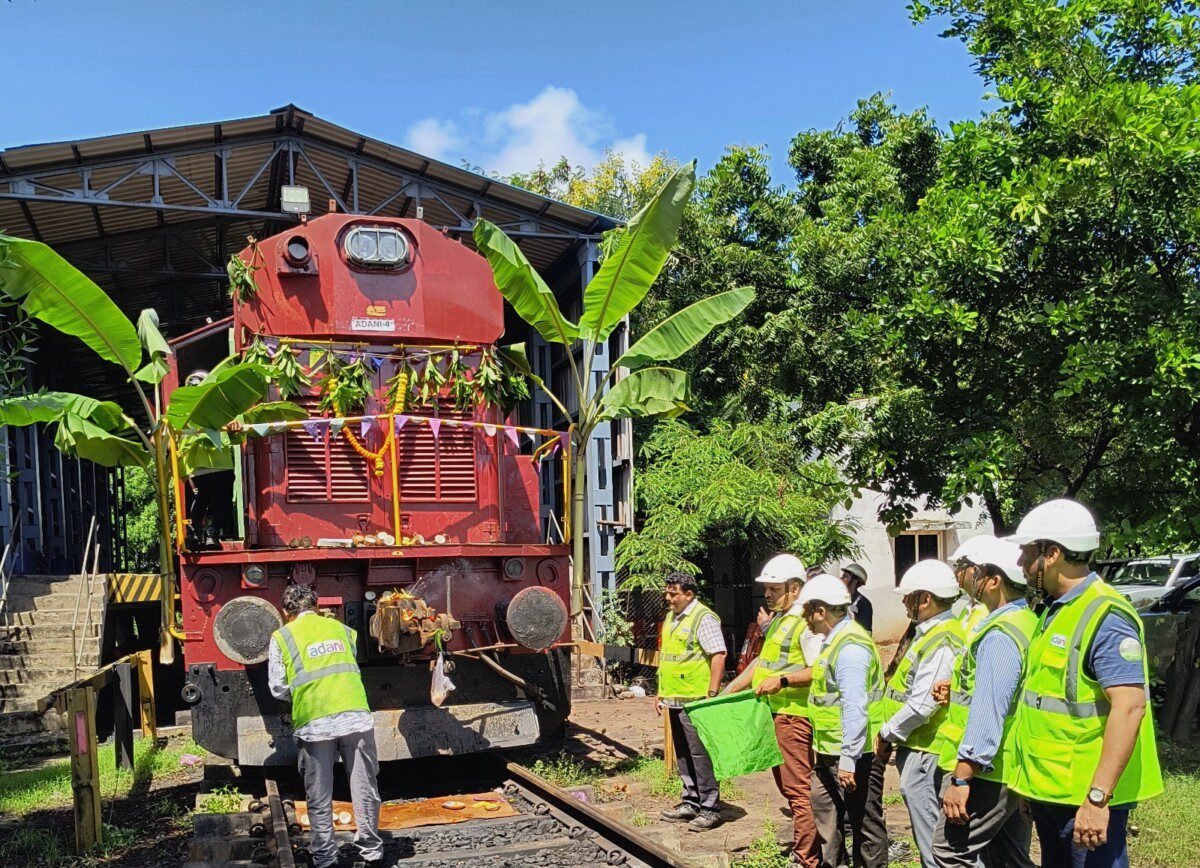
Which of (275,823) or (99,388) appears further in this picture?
(99,388)

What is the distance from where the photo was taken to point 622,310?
10039mm

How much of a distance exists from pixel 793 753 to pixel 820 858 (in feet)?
1.89

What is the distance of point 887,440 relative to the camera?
35.3 feet

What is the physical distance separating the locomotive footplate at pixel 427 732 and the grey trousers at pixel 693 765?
42.5 inches

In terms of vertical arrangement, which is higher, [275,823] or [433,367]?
[433,367]

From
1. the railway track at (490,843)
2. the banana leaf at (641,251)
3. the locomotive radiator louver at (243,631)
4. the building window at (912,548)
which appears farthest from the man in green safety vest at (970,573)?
the building window at (912,548)

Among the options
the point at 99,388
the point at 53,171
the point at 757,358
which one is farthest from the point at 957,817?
the point at 99,388

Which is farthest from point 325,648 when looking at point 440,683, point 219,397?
point 219,397

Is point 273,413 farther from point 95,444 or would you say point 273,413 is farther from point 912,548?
point 912,548

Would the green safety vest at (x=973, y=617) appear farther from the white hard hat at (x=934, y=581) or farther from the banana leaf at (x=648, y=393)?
the banana leaf at (x=648, y=393)

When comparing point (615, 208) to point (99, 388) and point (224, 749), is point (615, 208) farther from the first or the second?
point (224, 749)

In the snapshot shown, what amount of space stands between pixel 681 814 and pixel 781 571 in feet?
6.37

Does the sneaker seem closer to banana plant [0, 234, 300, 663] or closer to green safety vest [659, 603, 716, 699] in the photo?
green safety vest [659, 603, 716, 699]

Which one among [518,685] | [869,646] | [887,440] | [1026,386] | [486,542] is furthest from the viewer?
[887,440]
